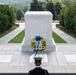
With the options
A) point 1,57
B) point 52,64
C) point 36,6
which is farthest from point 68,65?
point 36,6

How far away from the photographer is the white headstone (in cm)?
1472

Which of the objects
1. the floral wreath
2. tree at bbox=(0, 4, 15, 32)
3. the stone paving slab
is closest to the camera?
the stone paving slab

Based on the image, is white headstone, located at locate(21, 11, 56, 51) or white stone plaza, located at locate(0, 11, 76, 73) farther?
white headstone, located at locate(21, 11, 56, 51)

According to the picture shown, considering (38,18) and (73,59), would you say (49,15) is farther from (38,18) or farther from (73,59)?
(73,59)

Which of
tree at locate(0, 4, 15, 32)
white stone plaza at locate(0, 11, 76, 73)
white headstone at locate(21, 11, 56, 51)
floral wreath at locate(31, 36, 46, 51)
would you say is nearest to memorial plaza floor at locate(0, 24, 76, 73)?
white stone plaza at locate(0, 11, 76, 73)

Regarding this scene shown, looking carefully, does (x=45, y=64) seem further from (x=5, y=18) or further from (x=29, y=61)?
(x=5, y=18)

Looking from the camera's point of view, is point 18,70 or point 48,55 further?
point 48,55

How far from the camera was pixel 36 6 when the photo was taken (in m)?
35.3

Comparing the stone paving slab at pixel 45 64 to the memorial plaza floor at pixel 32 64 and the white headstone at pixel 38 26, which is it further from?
the white headstone at pixel 38 26

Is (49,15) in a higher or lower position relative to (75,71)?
higher

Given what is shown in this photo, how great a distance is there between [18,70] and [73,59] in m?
3.41

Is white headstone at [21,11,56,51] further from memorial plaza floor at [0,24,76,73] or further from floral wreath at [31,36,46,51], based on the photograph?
floral wreath at [31,36,46,51]

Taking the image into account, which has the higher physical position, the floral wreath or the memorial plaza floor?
the floral wreath

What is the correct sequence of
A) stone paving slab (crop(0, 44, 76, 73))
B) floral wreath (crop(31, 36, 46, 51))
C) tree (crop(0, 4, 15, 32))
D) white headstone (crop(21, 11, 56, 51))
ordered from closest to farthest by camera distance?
stone paving slab (crop(0, 44, 76, 73)) < floral wreath (crop(31, 36, 46, 51)) < white headstone (crop(21, 11, 56, 51)) < tree (crop(0, 4, 15, 32))
